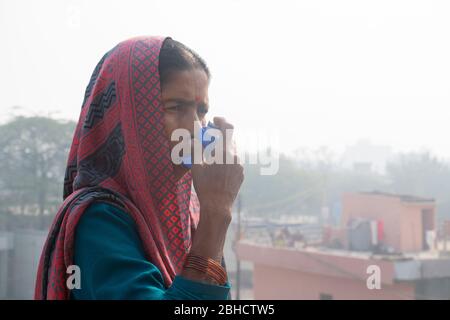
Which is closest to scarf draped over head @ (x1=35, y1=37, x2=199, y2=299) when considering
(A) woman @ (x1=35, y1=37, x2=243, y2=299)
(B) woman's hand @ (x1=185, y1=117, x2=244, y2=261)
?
(A) woman @ (x1=35, y1=37, x2=243, y2=299)

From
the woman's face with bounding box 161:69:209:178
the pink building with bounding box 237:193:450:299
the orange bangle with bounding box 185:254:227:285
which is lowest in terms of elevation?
the pink building with bounding box 237:193:450:299

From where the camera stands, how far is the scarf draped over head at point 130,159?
101 centimetres

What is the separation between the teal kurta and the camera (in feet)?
2.79

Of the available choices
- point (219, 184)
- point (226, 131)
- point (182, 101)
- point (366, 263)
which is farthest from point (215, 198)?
point (366, 263)

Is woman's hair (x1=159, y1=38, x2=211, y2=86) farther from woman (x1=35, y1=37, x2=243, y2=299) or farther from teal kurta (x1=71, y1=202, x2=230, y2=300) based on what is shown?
teal kurta (x1=71, y1=202, x2=230, y2=300)

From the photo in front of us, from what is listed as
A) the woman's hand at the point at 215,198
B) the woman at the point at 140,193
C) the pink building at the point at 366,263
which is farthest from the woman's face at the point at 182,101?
the pink building at the point at 366,263

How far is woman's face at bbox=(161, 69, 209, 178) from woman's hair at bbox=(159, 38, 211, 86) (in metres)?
0.01

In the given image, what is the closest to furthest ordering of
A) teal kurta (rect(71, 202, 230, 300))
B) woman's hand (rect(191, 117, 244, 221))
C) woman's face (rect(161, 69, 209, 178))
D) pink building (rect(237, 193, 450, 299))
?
teal kurta (rect(71, 202, 230, 300)) → woman's hand (rect(191, 117, 244, 221)) → woman's face (rect(161, 69, 209, 178)) → pink building (rect(237, 193, 450, 299))

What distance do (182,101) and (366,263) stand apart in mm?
9765

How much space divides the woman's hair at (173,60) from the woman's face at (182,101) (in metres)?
0.01

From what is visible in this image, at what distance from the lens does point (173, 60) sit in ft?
3.77

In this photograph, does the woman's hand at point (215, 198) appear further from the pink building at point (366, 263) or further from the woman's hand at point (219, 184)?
the pink building at point (366, 263)

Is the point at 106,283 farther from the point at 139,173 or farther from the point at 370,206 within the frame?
the point at 370,206

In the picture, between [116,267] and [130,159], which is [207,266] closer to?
[116,267]
